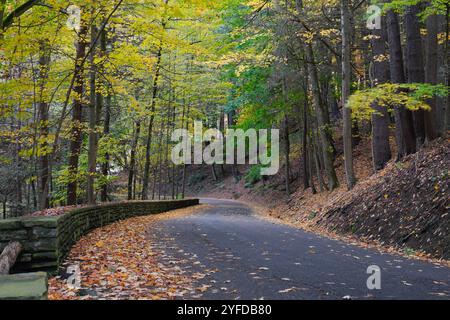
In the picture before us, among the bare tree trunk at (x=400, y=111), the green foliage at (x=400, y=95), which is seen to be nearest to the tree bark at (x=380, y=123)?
the bare tree trunk at (x=400, y=111)

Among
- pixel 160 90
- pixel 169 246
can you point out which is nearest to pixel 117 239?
pixel 169 246

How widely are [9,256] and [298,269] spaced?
13.5ft

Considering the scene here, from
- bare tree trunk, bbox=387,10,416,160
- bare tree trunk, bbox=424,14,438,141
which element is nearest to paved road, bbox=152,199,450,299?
bare tree trunk, bbox=387,10,416,160

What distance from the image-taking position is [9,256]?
565cm

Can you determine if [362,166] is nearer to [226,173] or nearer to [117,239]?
[117,239]

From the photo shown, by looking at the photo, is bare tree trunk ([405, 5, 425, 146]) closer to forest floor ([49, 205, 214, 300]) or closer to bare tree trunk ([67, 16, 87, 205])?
forest floor ([49, 205, 214, 300])

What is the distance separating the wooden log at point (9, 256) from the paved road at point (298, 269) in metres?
2.37

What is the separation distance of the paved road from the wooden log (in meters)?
2.37

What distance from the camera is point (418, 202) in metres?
10.2

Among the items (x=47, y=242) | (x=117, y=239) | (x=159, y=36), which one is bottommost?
(x=117, y=239)

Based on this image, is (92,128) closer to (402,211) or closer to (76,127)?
(76,127)

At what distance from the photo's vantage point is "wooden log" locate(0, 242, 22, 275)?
5.20 meters
